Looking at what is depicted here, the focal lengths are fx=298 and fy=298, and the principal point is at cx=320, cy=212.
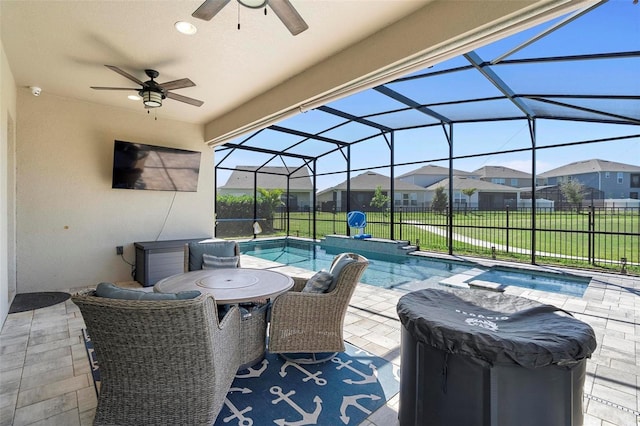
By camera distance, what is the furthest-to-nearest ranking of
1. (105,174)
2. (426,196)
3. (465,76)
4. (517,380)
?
1. (426,196)
2. (105,174)
3. (465,76)
4. (517,380)

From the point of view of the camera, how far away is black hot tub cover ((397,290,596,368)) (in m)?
1.18

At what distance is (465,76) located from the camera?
423 centimetres

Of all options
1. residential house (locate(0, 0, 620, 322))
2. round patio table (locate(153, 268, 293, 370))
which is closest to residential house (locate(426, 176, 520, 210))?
residential house (locate(0, 0, 620, 322))

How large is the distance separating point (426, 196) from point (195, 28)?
35.1ft

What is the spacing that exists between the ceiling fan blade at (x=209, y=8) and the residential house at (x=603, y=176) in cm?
746

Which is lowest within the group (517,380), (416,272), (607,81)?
(416,272)

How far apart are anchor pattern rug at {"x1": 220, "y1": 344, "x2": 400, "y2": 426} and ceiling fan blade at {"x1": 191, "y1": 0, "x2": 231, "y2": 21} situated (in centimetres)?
276

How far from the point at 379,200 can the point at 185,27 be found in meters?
10.1

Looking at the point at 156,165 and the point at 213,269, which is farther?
the point at 156,165

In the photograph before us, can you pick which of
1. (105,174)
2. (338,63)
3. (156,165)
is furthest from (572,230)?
(105,174)

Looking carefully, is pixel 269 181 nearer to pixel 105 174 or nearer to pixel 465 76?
pixel 105 174

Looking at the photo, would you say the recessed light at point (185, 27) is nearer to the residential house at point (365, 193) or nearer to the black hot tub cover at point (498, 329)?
the black hot tub cover at point (498, 329)

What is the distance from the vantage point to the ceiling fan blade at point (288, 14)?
2023 millimetres

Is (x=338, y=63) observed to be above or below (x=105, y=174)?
above
